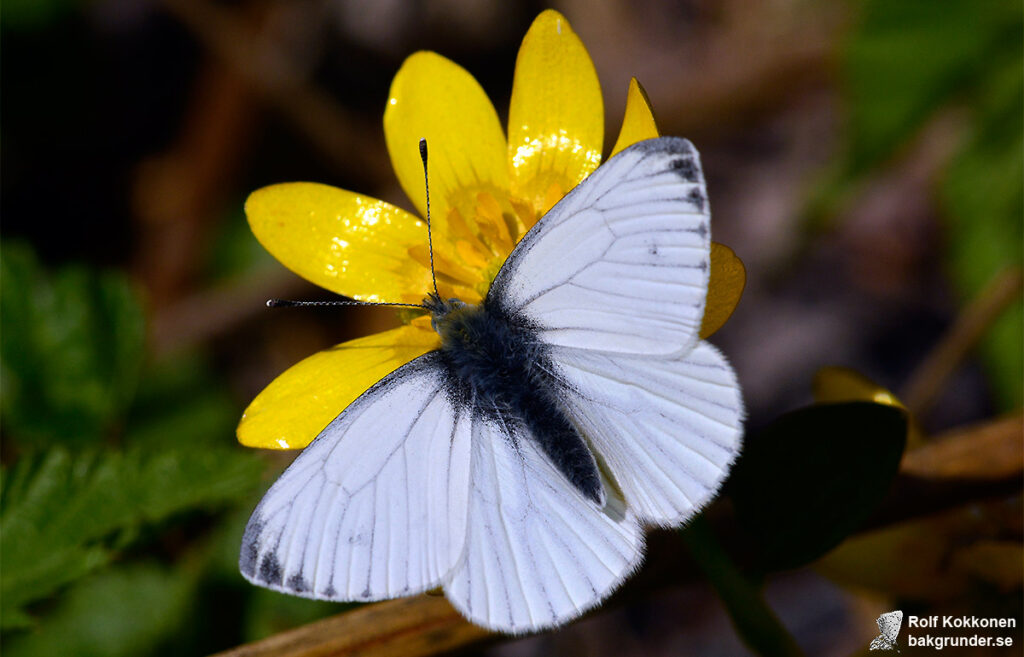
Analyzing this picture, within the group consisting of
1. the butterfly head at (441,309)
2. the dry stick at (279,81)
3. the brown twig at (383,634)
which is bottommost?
the brown twig at (383,634)

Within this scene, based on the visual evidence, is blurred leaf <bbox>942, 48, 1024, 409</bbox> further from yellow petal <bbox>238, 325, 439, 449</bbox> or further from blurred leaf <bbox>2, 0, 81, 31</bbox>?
blurred leaf <bbox>2, 0, 81, 31</bbox>

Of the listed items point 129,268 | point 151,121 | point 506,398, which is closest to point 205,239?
point 129,268

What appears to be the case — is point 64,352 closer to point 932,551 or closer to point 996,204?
point 932,551

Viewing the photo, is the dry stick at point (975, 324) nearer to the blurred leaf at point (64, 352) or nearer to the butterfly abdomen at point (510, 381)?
the butterfly abdomen at point (510, 381)

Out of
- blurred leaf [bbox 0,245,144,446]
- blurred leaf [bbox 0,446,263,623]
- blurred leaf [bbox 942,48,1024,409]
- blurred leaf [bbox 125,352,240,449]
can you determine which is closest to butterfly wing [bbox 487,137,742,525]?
blurred leaf [bbox 0,446,263,623]

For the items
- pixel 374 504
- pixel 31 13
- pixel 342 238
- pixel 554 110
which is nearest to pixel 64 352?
pixel 342 238

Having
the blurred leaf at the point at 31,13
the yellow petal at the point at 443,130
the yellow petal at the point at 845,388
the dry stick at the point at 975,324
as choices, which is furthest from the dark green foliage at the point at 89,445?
the dry stick at the point at 975,324
